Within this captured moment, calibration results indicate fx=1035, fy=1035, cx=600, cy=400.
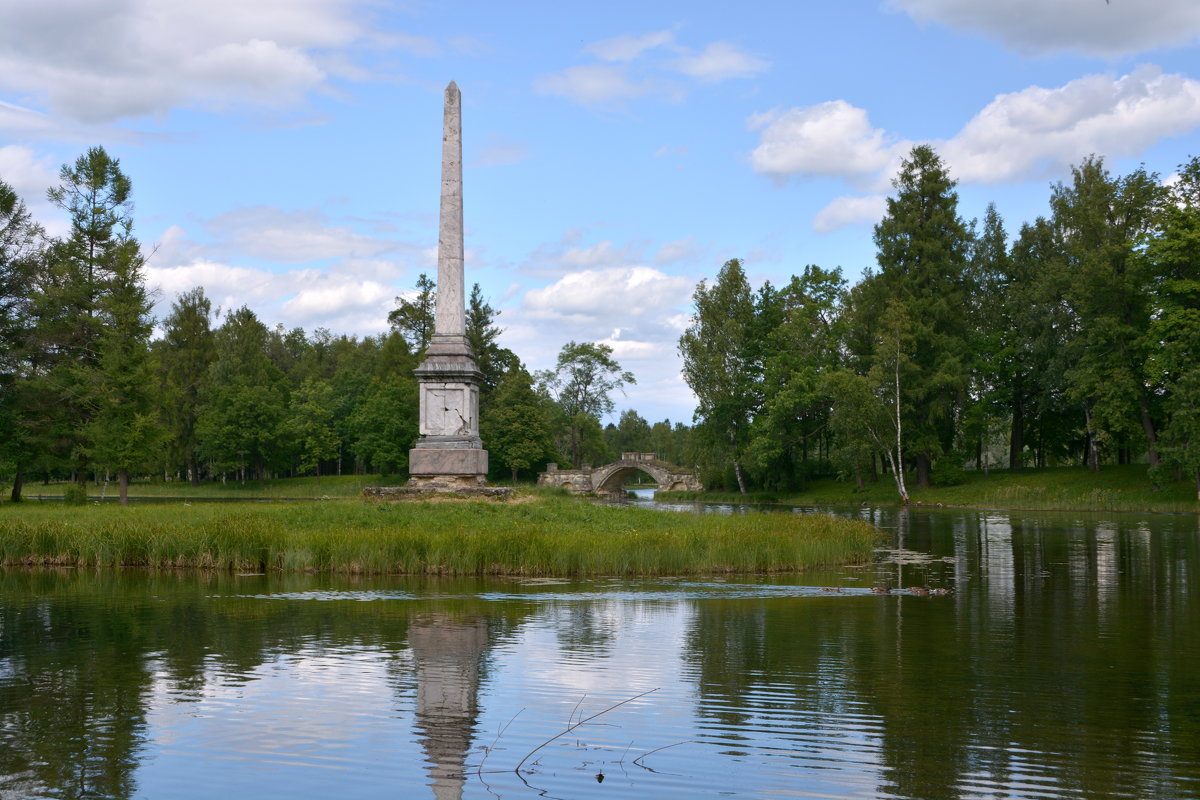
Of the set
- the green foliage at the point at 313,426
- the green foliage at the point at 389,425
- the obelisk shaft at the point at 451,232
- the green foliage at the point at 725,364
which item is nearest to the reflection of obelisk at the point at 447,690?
the obelisk shaft at the point at 451,232

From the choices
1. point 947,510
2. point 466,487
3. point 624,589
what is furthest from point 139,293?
point 947,510

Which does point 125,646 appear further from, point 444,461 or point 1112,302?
point 1112,302

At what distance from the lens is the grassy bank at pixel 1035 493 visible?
47562 mm

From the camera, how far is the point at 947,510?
163ft

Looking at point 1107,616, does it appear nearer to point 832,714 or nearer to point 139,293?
point 832,714

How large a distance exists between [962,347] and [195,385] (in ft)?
180

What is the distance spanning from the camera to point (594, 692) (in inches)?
385

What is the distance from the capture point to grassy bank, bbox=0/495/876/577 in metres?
20.2

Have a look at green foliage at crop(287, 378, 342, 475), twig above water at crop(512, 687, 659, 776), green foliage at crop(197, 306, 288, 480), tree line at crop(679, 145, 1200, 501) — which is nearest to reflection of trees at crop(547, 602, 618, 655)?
twig above water at crop(512, 687, 659, 776)

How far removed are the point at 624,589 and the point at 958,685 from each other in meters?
8.55

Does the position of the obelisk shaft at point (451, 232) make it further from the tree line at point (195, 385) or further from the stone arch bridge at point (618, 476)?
the stone arch bridge at point (618, 476)

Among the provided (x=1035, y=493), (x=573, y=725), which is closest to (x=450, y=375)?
(x=573, y=725)

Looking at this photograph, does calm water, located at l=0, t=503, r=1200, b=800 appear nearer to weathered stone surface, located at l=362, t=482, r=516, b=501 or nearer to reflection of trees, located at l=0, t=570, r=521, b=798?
reflection of trees, located at l=0, t=570, r=521, b=798

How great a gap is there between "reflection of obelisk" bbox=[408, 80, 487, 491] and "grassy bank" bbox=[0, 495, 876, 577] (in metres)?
7.31
